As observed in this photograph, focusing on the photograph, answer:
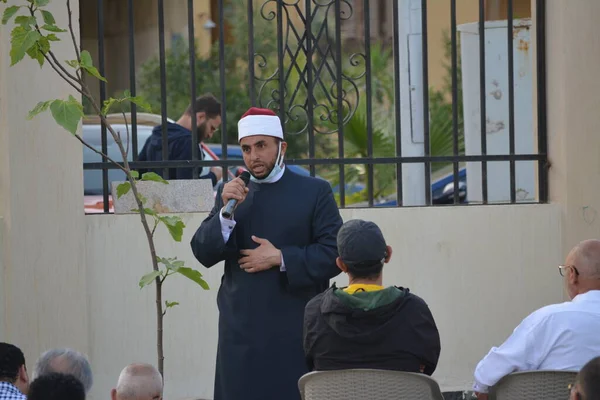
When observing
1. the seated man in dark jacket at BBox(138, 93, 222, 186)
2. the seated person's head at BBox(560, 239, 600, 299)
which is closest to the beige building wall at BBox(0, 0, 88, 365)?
the seated man in dark jacket at BBox(138, 93, 222, 186)

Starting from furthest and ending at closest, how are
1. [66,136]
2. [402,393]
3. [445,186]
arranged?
[445,186] < [66,136] < [402,393]

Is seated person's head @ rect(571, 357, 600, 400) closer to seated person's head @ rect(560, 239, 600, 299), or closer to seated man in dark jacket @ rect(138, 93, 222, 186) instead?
seated person's head @ rect(560, 239, 600, 299)

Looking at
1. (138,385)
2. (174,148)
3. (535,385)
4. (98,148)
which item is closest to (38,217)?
(174,148)

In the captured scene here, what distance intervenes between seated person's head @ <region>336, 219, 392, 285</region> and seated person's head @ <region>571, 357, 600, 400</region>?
1126 millimetres

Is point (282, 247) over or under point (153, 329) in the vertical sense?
A: over

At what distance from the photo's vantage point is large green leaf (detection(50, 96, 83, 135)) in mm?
4684

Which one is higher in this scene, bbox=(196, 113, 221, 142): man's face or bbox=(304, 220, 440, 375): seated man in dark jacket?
bbox=(196, 113, 221, 142): man's face

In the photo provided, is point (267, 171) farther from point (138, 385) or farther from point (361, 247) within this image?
point (138, 385)

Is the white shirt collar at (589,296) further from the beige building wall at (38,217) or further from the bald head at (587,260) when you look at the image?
the beige building wall at (38,217)

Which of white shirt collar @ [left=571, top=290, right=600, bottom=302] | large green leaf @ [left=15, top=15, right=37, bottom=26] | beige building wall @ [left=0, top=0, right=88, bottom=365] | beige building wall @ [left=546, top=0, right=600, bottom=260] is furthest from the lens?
beige building wall @ [left=546, top=0, right=600, bottom=260]

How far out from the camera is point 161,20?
22.4ft

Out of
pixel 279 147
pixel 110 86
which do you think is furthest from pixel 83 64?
pixel 110 86

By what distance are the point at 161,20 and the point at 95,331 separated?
184 cm

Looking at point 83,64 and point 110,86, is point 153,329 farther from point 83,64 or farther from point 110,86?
point 110,86
